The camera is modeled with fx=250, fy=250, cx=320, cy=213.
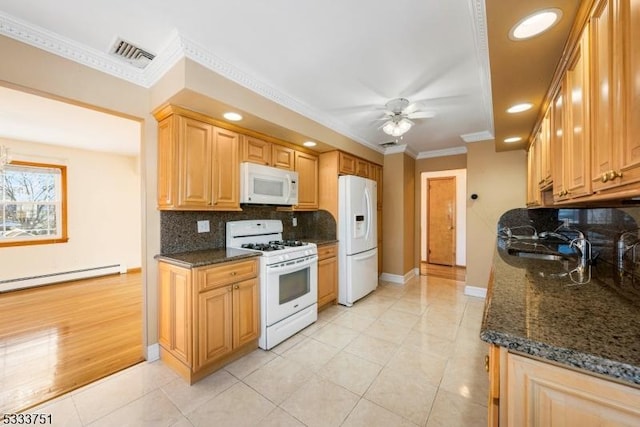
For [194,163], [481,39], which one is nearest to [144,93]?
[194,163]

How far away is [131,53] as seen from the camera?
193 centimetres

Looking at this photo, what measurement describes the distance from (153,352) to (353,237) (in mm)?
2528

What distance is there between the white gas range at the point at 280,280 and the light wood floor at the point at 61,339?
1.20m

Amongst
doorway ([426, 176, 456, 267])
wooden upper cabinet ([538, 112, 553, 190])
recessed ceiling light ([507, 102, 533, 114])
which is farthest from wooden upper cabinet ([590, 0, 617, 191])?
doorway ([426, 176, 456, 267])

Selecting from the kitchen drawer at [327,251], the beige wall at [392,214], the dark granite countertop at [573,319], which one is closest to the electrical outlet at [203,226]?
the kitchen drawer at [327,251]

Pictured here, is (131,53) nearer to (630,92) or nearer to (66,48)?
(66,48)

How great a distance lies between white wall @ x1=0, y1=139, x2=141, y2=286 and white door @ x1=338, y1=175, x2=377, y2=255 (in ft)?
15.0

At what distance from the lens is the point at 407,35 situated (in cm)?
172

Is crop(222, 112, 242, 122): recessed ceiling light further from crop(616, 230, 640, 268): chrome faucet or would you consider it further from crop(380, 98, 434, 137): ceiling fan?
crop(616, 230, 640, 268): chrome faucet

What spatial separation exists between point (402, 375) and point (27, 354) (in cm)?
336

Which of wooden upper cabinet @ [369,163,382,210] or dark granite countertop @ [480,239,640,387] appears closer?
dark granite countertop @ [480,239,640,387]

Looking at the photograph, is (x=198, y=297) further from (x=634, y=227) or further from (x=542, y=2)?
(x=634, y=227)

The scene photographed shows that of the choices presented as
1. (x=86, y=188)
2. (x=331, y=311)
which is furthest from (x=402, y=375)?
(x=86, y=188)

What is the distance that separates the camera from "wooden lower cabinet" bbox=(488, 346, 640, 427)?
2.18 ft
